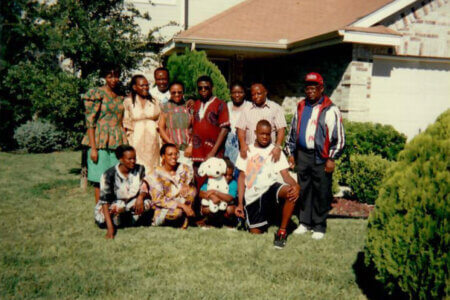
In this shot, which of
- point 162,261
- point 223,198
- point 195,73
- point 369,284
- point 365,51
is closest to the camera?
point 369,284

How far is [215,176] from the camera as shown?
4.80 metres

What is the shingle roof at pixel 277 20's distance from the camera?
1002 cm

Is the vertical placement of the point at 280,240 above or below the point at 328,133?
below

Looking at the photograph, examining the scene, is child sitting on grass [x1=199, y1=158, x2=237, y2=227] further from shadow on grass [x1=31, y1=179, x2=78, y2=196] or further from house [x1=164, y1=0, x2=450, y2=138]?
house [x1=164, y1=0, x2=450, y2=138]

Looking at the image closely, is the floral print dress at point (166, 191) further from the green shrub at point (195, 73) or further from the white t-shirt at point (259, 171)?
the green shrub at point (195, 73)

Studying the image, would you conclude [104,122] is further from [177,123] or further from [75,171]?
[75,171]

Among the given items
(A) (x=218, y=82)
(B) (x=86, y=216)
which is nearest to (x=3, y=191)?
(B) (x=86, y=216)

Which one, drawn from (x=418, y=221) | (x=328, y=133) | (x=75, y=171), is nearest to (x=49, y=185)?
(x=75, y=171)

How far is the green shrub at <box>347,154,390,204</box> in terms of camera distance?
6184mm

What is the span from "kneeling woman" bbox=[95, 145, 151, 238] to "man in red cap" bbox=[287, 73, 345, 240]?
1.97 metres

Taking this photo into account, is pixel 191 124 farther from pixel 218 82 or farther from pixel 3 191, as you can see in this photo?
pixel 3 191

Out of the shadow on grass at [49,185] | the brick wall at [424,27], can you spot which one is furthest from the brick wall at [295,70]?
the shadow on grass at [49,185]

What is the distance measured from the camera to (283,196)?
456cm

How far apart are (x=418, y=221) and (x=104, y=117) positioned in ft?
12.9
